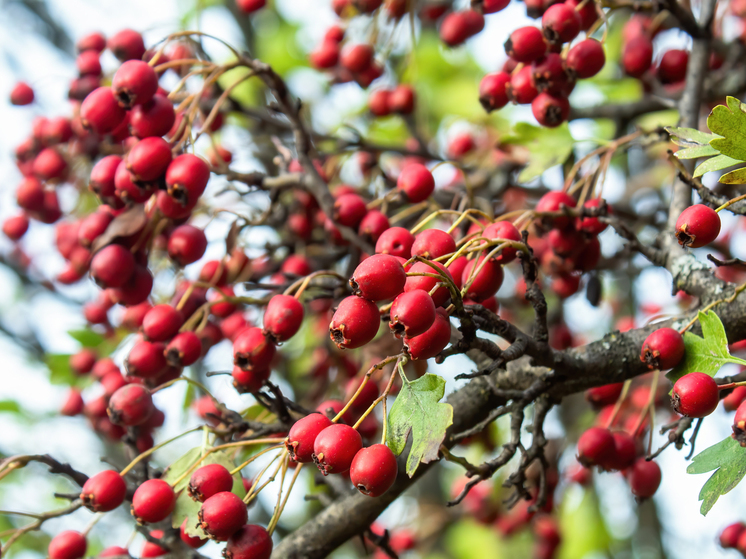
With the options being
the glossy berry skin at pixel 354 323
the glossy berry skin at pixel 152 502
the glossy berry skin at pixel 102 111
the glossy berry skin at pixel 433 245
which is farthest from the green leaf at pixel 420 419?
the glossy berry skin at pixel 102 111

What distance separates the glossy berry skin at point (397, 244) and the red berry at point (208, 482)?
25.7 inches

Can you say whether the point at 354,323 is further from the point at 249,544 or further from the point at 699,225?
the point at 699,225

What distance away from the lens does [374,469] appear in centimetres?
124

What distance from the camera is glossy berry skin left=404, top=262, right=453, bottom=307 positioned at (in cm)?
125

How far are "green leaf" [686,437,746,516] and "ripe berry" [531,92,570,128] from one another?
1008 millimetres

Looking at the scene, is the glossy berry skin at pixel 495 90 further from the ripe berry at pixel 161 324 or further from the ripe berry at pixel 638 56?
the ripe berry at pixel 161 324

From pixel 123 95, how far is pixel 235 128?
196cm

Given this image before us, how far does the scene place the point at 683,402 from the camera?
1.32 m

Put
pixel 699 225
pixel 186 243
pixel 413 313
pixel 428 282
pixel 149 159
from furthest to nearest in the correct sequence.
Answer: pixel 186 243 → pixel 149 159 → pixel 699 225 → pixel 428 282 → pixel 413 313

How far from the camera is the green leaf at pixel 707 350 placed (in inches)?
54.5

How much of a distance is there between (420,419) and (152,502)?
72cm

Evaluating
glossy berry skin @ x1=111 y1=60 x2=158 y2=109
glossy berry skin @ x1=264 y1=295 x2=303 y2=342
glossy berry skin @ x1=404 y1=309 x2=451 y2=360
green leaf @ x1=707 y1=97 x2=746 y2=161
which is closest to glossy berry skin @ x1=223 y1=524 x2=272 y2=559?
glossy berry skin @ x1=264 y1=295 x2=303 y2=342

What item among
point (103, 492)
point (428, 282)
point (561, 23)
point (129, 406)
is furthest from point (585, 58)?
point (103, 492)

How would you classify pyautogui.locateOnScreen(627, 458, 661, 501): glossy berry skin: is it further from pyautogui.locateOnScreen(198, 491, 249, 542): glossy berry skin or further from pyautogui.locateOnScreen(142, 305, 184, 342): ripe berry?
pyautogui.locateOnScreen(142, 305, 184, 342): ripe berry
